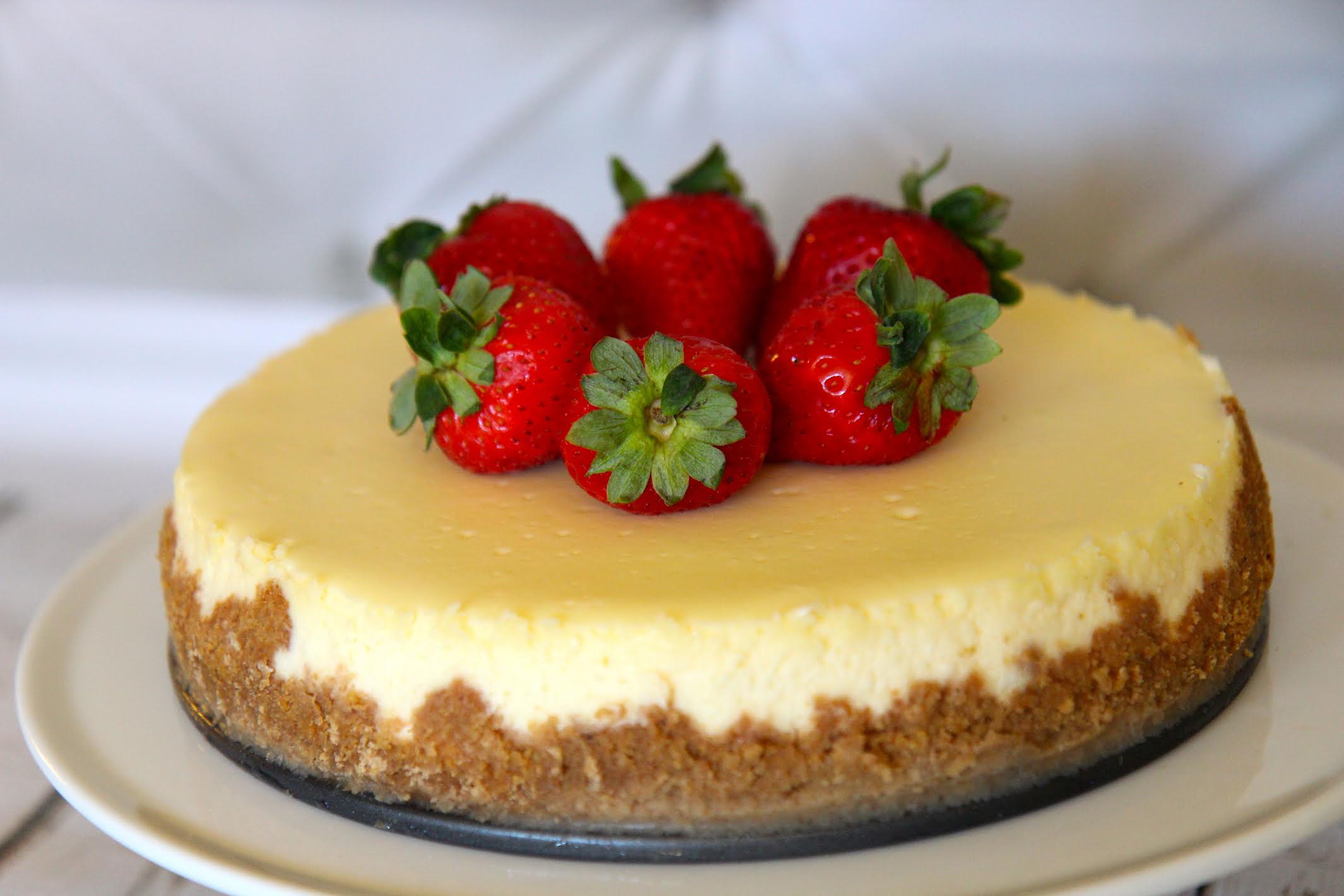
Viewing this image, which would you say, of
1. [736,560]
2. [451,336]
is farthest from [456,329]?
[736,560]

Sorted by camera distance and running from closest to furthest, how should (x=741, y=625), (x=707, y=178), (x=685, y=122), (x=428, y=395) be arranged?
(x=741, y=625) < (x=428, y=395) < (x=707, y=178) < (x=685, y=122)

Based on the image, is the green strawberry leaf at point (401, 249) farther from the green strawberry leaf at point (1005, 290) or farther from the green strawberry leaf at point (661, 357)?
the green strawberry leaf at point (1005, 290)

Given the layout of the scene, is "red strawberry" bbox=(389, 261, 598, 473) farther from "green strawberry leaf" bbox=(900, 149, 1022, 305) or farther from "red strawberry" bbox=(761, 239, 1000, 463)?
"green strawberry leaf" bbox=(900, 149, 1022, 305)

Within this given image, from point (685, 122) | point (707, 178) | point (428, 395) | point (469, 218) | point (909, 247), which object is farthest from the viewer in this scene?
point (685, 122)

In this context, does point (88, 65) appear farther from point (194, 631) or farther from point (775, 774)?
point (775, 774)

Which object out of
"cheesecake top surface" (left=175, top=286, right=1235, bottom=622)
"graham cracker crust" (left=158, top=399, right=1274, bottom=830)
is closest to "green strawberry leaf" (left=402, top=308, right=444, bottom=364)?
"cheesecake top surface" (left=175, top=286, right=1235, bottom=622)

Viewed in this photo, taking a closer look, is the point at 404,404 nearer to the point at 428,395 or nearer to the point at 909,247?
the point at 428,395

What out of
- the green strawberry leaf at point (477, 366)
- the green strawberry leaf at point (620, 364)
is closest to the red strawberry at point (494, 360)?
the green strawberry leaf at point (477, 366)
